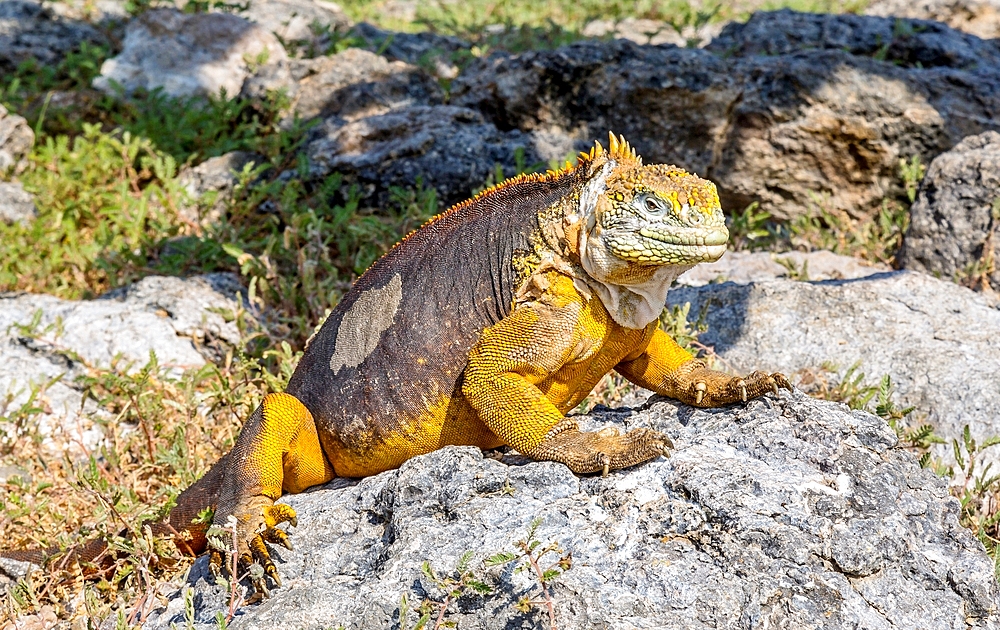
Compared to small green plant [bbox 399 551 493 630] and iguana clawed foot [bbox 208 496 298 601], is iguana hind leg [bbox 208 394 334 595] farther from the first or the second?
small green plant [bbox 399 551 493 630]

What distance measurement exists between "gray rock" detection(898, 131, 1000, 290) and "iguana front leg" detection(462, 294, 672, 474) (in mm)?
3487

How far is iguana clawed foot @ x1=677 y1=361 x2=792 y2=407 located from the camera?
3.22m

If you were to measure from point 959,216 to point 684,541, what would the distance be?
13.1 feet

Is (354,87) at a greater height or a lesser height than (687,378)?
lesser

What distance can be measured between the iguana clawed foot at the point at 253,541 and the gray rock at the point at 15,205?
13.5ft

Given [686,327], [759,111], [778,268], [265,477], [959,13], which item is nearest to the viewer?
[265,477]

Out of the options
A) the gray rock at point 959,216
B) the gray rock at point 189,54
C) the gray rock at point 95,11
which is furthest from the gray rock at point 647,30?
the gray rock at point 95,11

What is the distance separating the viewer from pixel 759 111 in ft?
21.9

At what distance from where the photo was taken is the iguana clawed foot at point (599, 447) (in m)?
2.94

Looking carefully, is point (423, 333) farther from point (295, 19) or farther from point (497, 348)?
point (295, 19)

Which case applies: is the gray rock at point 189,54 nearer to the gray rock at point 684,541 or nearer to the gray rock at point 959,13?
the gray rock at point 684,541

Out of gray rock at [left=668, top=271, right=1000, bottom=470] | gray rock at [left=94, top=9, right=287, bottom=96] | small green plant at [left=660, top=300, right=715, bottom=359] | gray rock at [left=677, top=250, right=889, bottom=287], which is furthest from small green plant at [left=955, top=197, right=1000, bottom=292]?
gray rock at [left=94, top=9, right=287, bottom=96]

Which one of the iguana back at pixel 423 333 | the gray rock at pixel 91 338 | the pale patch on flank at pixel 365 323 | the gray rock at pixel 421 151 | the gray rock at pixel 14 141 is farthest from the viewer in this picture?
the gray rock at pixel 14 141

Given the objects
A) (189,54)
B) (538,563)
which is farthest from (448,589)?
(189,54)
